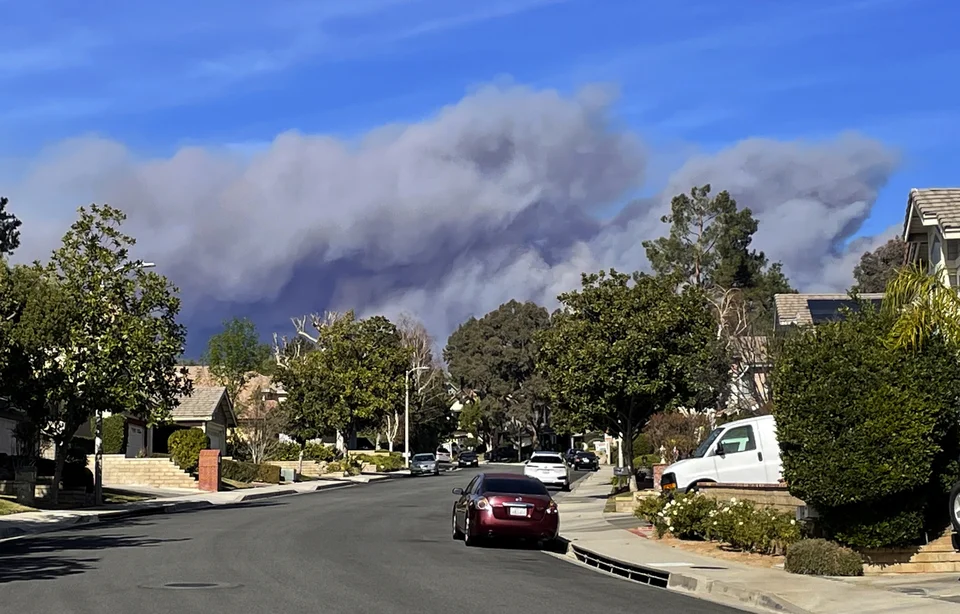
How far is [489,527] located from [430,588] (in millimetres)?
7062

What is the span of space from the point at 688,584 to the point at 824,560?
2010 mm

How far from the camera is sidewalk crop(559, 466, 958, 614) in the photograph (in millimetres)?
13258

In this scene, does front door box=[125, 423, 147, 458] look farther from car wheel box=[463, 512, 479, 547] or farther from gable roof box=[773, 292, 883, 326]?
car wheel box=[463, 512, 479, 547]

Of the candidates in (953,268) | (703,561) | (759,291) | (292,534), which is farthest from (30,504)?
(759,291)

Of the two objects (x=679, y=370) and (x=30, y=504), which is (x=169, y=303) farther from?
(x=679, y=370)

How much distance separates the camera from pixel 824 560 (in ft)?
54.0

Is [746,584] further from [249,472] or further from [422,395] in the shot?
[422,395]

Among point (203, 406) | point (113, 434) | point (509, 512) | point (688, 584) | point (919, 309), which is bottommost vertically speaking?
point (688, 584)

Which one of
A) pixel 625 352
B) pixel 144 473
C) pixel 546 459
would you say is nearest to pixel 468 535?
pixel 625 352

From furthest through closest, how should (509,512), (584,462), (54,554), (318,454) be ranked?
(584,462)
(318,454)
(509,512)
(54,554)

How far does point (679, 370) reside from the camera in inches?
1471

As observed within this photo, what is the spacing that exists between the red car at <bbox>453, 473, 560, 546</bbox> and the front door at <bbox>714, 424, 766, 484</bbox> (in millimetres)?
5816

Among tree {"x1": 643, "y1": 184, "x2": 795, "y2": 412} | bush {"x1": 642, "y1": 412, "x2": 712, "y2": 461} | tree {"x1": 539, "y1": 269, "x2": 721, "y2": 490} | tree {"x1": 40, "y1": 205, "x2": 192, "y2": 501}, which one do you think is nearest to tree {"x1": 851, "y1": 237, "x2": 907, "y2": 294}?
tree {"x1": 643, "y1": 184, "x2": 795, "y2": 412}

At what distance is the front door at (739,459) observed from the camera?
26047 mm
